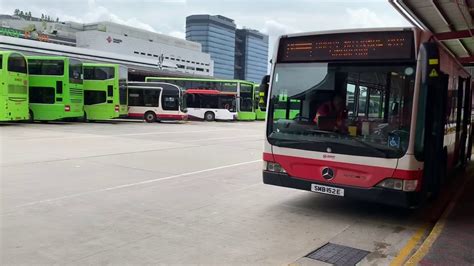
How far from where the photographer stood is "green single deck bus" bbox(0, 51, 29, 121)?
2175 centimetres

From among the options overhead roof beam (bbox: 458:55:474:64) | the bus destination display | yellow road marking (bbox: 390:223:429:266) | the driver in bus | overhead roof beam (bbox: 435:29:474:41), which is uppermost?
overhead roof beam (bbox: 435:29:474:41)

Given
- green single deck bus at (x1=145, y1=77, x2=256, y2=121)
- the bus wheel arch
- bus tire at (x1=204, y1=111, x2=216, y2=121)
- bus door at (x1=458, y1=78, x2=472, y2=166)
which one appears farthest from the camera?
green single deck bus at (x1=145, y1=77, x2=256, y2=121)

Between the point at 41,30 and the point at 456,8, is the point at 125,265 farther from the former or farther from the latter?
the point at 41,30

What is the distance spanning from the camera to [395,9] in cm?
1023

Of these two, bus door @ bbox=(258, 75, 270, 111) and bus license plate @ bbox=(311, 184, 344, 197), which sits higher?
bus door @ bbox=(258, 75, 270, 111)

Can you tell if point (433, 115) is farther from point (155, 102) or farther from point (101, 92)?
point (155, 102)

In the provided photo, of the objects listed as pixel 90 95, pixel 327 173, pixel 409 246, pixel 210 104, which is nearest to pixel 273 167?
pixel 327 173

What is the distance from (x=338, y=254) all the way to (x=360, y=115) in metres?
2.17

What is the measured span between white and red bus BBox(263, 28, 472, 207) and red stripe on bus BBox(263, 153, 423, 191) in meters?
0.01

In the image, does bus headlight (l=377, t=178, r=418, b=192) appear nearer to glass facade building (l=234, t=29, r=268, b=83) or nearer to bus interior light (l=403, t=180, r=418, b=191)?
bus interior light (l=403, t=180, r=418, b=191)

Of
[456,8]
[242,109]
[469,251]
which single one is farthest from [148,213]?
[242,109]

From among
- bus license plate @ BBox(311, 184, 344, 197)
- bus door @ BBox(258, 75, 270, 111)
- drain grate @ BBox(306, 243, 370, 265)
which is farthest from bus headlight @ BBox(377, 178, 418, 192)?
bus door @ BBox(258, 75, 270, 111)

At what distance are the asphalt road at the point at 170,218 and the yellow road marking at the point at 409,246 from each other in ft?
0.32

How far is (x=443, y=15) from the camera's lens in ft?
35.3
